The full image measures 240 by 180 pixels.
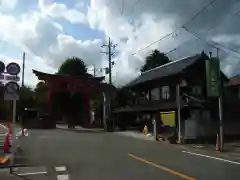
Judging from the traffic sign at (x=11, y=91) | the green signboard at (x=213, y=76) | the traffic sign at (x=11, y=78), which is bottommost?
the traffic sign at (x=11, y=91)

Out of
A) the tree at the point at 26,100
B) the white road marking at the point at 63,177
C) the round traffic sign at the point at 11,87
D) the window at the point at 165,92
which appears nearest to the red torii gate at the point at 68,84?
the window at the point at 165,92

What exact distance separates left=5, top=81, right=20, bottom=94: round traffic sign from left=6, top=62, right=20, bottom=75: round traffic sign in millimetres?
350

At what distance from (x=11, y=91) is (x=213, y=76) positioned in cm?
1511

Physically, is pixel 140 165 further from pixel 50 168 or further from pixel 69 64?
pixel 69 64

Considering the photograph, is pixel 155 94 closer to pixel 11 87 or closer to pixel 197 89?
pixel 197 89

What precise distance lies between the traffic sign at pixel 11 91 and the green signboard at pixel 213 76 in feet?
46.4

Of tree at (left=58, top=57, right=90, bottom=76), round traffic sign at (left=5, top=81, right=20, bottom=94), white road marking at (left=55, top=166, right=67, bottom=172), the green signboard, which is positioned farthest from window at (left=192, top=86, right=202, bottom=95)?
tree at (left=58, top=57, right=90, bottom=76)

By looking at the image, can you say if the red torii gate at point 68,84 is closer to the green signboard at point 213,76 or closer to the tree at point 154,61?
the tree at point 154,61

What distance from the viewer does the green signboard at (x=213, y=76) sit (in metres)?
22.9

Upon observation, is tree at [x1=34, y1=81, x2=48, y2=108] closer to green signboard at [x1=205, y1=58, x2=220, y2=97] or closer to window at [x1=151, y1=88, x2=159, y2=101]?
window at [x1=151, y1=88, x2=159, y2=101]

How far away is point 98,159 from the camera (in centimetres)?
1494

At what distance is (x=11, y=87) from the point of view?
12164 mm

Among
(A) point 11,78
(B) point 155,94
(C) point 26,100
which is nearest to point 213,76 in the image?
(A) point 11,78

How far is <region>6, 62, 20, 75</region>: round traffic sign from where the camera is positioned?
1208 cm
